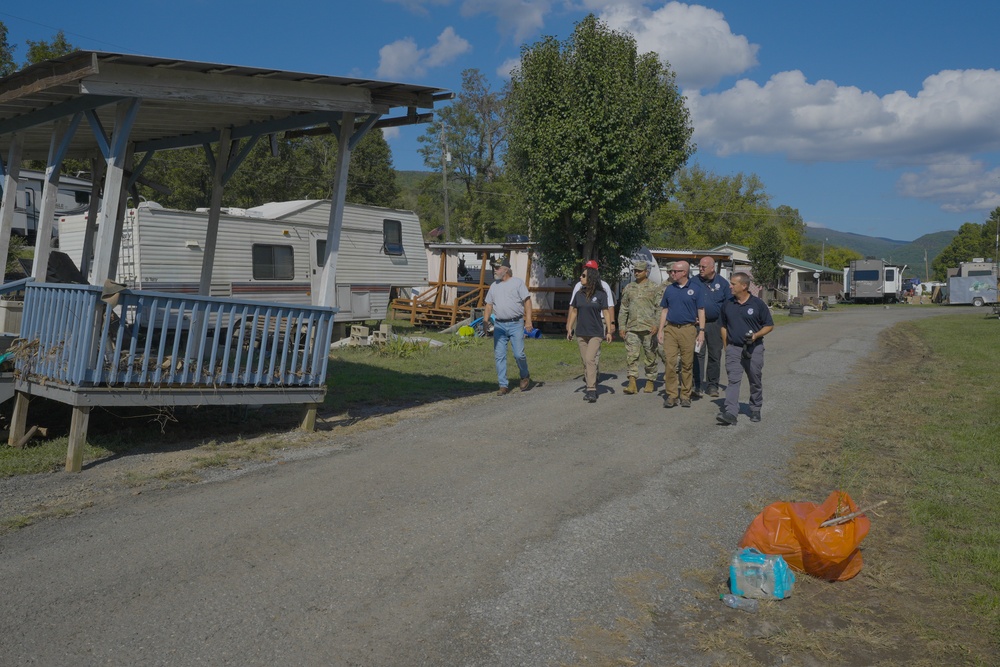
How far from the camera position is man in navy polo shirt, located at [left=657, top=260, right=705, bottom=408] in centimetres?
999

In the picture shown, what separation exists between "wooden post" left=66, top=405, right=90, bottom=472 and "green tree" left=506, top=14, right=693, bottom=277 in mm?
14829

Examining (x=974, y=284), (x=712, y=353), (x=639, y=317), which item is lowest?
(x=712, y=353)

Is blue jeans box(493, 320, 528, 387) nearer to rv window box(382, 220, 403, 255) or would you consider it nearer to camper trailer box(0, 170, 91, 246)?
rv window box(382, 220, 403, 255)

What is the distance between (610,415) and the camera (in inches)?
372

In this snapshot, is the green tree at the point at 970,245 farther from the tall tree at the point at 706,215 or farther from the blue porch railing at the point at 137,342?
the blue porch railing at the point at 137,342

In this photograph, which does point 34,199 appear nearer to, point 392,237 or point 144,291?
point 392,237

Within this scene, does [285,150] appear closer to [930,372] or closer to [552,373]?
[552,373]

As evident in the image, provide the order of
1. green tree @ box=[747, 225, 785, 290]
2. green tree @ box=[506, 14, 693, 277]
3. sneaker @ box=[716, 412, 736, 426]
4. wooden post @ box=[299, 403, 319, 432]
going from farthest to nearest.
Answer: green tree @ box=[747, 225, 785, 290], green tree @ box=[506, 14, 693, 277], sneaker @ box=[716, 412, 736, 426], wooden post @ box=[299, 403, 319, 432]

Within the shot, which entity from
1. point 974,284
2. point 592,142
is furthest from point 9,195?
point 974,284

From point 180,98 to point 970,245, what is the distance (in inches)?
4907

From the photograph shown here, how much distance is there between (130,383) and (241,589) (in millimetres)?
3659

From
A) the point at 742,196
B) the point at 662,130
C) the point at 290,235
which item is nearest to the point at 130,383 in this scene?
the point at 290,235

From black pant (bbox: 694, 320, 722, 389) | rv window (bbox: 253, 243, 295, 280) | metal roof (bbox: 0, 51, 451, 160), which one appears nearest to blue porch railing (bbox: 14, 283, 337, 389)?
metal roof (bbox: 0, 51, 451, 160)

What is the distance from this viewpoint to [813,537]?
467cm
